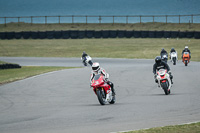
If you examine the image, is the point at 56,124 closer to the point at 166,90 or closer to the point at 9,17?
the point at 166,90

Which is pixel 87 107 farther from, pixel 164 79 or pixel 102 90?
pixel 164 79

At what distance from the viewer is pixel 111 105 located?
11.8 m

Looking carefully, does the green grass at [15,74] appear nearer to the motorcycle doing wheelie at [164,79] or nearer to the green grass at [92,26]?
the motorcycle doing wheelie at [164,79]

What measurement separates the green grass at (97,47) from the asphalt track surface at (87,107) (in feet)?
73.1

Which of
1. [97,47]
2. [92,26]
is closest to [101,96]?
[97,47]

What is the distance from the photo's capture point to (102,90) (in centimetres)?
1176

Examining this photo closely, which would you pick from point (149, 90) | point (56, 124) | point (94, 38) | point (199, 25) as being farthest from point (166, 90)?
point (199, 25)

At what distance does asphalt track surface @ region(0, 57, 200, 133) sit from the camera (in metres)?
8.80

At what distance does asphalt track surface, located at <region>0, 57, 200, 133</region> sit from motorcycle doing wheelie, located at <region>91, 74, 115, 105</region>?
27cm

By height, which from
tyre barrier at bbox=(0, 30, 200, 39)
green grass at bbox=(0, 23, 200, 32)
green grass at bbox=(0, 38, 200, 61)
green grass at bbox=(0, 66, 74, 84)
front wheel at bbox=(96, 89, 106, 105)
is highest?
green grass at bbox=(0, 23, 200, 32)

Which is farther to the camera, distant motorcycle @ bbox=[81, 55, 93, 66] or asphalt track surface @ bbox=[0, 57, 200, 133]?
distant motorcycle @ bbox=[81, 55, 93, 66]

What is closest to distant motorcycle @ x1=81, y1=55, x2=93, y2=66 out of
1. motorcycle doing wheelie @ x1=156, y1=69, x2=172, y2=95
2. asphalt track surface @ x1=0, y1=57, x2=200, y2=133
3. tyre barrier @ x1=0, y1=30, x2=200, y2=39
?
asphalt track surface @ x1=0, y1=57, x2=200, y2=133

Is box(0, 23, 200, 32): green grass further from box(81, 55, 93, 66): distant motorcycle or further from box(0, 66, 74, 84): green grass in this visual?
→ box(0, 66, 74, 84): green grass

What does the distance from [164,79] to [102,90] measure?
321 cm
